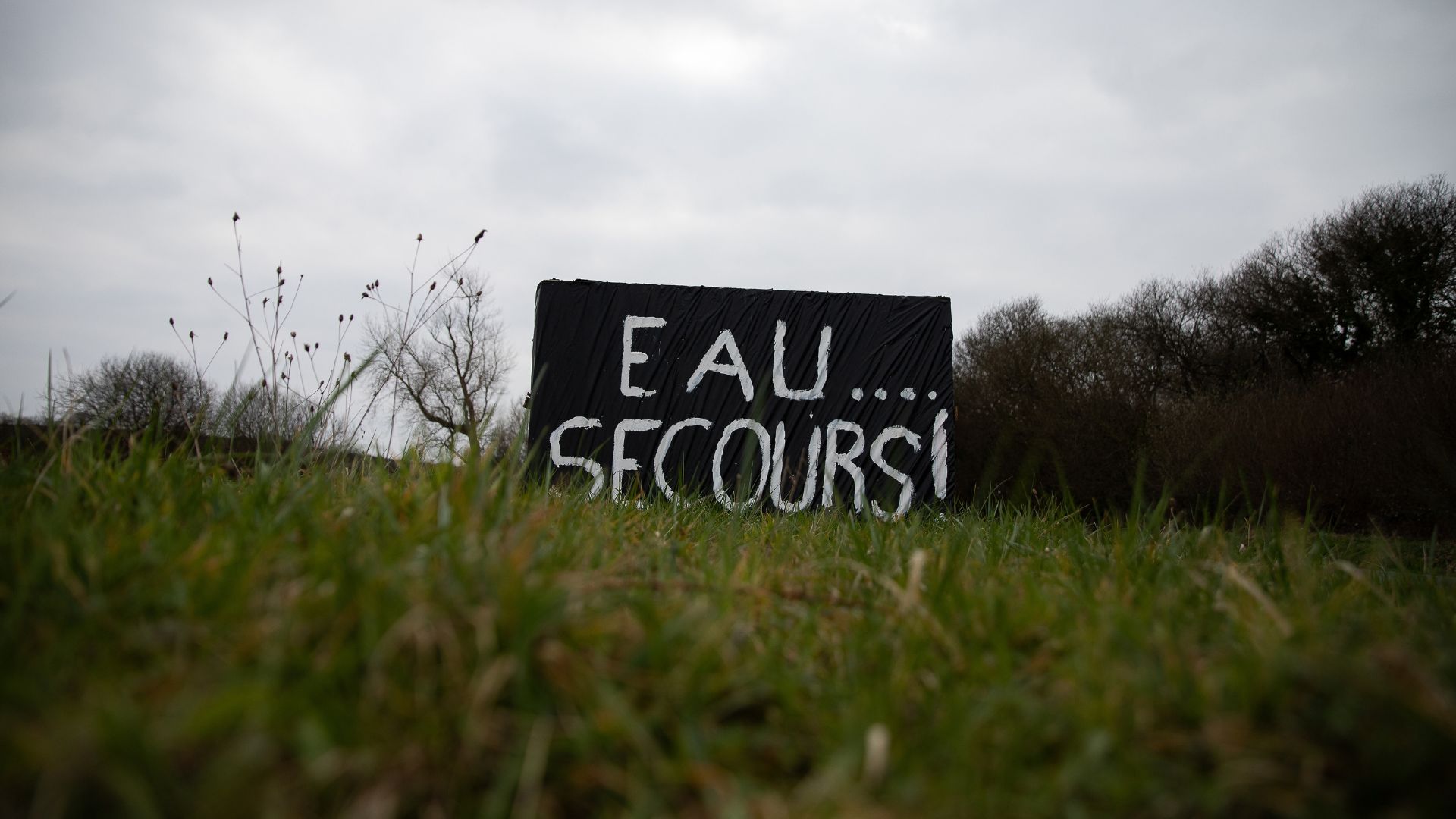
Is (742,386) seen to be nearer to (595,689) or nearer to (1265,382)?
(595,689)

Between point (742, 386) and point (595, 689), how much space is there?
474 cm

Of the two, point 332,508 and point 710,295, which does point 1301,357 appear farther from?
point 332,508

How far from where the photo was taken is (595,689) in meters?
1.05

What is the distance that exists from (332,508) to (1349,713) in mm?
1782

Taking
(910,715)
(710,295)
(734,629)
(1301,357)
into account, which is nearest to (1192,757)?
(910,715)

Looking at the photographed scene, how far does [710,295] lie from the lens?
5.93 metres

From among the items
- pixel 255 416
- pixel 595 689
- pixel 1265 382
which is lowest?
pixel 595 689

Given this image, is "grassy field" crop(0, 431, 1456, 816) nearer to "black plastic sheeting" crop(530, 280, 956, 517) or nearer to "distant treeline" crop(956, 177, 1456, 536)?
"black plastic sheeting" crop(530, 280, 956, 517)

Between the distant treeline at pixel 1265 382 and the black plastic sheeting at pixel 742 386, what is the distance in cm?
348

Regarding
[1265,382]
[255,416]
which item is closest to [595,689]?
[255,416]

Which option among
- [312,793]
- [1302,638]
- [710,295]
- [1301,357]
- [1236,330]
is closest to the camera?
[312,793]

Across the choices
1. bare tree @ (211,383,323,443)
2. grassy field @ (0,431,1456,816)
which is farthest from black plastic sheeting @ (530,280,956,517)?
grassy field @ (0,431,1456,816)

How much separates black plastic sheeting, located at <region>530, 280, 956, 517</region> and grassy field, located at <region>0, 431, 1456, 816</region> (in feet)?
13.3

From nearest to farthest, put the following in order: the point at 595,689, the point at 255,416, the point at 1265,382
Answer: the point at 595,689, the point at 255,416, the point at 1265,382
